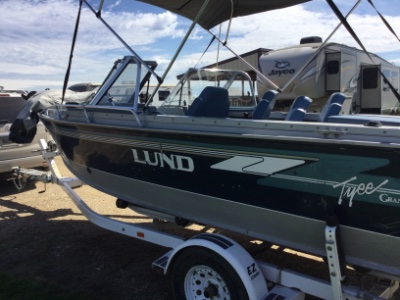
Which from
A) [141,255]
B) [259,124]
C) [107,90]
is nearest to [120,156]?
[107,90]

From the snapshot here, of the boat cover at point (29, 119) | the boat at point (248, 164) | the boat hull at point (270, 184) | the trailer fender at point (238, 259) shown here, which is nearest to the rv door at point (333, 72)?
the boat at point (248, 164)

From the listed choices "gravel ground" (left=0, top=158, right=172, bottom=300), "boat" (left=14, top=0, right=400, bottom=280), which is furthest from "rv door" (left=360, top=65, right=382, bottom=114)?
"gravel ground" (left=0, top=158, right=172, bottom=300)

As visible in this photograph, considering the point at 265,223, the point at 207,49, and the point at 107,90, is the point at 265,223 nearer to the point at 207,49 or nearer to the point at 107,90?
the point at 107,90

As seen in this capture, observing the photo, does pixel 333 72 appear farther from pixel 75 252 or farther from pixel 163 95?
pixel 75 252

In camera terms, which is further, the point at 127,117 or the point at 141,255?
the point at 141,255

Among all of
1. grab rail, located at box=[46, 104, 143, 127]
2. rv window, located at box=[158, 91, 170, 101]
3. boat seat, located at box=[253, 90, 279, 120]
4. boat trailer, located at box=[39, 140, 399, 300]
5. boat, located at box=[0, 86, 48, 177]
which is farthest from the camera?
boat, located at box=[0, 86, 48, 177]

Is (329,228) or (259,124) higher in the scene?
(259,124)

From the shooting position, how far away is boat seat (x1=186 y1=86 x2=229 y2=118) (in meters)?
3.08

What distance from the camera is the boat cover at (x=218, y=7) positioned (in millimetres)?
4301

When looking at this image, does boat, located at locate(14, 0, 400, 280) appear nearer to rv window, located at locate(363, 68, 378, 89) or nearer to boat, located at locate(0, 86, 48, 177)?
boat, located at locate(0, 86, 48, 177)

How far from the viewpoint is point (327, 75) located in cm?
999

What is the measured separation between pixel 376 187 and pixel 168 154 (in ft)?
4.95

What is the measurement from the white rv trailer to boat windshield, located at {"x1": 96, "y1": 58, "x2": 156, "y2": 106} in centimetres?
545

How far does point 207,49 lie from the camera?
4.76 meters
